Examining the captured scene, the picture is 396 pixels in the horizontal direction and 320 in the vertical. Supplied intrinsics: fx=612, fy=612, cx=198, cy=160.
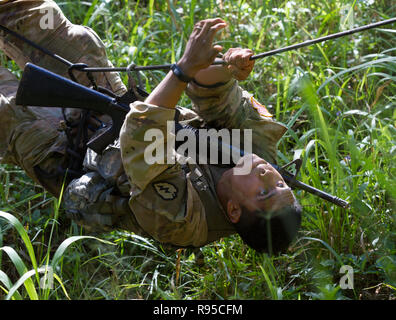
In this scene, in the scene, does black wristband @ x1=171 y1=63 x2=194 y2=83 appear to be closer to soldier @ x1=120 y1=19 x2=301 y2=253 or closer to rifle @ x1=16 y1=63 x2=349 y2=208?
soldier @ x1=120 y1=19 x2=301 y2=253

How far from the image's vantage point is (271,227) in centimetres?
296

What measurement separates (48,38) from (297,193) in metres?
1.67

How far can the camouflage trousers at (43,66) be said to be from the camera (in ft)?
10.6

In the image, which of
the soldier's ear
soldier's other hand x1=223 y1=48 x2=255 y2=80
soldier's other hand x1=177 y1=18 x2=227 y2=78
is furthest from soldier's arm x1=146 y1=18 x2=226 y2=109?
the soldier's ear

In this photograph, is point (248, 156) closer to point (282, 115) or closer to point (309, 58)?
point (282, 115)

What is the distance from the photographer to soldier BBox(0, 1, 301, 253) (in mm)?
2697

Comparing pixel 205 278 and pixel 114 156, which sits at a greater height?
pixel 114 156

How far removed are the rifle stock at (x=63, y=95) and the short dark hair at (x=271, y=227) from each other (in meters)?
0.77

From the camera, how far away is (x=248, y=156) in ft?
9.87

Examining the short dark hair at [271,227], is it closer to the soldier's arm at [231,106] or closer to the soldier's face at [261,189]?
the soldier's face at [261,189]

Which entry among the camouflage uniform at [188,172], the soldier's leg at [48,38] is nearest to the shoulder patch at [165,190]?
the camouflage uniform at [188,172]

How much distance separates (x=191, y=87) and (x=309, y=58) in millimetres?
1623

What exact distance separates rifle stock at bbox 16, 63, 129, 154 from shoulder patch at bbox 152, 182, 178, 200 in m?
0.39

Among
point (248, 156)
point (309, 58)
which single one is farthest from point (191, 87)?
point (309, 58)
